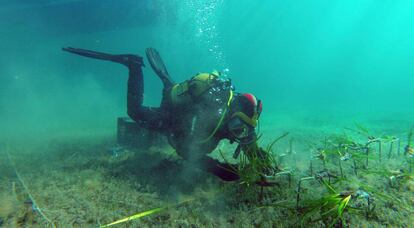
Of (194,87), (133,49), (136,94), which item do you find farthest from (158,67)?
(133,49)

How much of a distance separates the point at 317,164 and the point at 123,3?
1801 centimetres

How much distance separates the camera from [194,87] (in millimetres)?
4762

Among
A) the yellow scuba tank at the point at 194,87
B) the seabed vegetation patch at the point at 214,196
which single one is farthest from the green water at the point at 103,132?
the yellow scuba tank at the point at 194,87

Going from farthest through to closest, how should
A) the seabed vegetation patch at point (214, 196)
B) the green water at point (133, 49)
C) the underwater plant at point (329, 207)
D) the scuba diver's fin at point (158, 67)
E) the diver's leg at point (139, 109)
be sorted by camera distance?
the green water at point (133, 49) → the scuba diver's fin at point (158, 67) → the diver's leg at point (139, 109) → the seabed vegetation patch at point (214, 196) → the underwater plant at point (329, 207)

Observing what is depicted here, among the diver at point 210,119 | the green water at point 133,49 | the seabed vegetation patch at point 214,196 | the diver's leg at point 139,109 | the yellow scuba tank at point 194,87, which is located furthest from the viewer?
the green water at point 133,49

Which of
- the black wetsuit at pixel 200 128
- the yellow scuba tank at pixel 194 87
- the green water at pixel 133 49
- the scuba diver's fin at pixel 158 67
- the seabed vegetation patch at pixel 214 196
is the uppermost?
the green water at pixel 133 49

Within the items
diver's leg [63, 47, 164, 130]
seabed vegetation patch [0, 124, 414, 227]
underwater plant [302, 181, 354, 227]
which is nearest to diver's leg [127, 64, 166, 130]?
diver's leg [63, 47, 164, 130]

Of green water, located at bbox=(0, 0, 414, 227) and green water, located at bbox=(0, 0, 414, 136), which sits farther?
green water, located at bbox=(0, 0, 414, 136)

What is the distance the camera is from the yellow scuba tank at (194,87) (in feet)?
15.4

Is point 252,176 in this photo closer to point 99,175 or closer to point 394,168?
point 394,168

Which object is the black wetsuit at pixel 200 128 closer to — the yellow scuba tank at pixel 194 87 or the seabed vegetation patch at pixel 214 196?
the yellow scuba tank at pixel 194 87

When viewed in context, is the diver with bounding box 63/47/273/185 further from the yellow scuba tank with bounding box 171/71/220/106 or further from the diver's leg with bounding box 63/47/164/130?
the diver's leg with bounding box 63/47/164/130

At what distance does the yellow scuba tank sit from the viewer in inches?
185

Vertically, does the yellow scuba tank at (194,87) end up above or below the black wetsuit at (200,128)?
above
